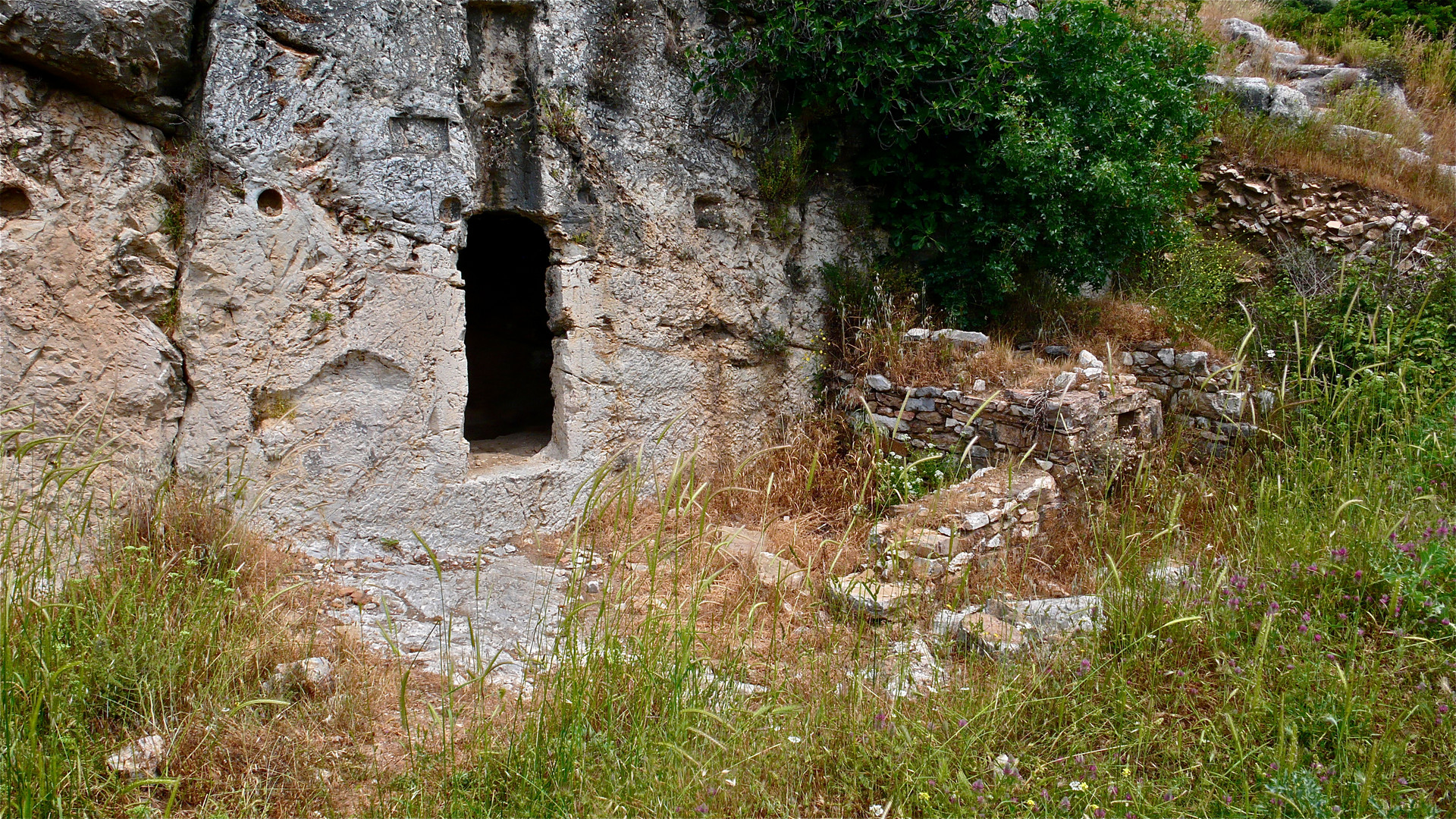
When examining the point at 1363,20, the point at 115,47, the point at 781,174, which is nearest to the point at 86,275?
the point at 115,47

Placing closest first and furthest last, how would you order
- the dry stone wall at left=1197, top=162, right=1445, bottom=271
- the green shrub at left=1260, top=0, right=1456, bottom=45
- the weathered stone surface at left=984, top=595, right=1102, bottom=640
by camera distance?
the weathered stone surface at left=984, top=595, right=1102, bottom=640 → the dry stone wall at left=1197, top=162, right=1445, bottom=271 → the green shrub at left=1260, top=0, right=1456, bottom=45

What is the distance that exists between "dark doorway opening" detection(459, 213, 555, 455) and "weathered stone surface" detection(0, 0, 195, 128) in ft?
13.4

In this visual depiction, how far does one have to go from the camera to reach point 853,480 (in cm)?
584

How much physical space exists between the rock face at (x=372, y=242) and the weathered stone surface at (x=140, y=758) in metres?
1.87

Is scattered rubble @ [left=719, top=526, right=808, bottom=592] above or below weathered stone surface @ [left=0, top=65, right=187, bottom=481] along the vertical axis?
below

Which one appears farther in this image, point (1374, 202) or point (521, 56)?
point (1374, 202)

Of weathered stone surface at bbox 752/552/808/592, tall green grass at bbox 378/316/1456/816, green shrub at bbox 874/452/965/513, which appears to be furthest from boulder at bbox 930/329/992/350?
tall green grass at bbox 378/316/1456/816

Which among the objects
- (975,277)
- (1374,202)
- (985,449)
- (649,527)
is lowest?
(649,527)

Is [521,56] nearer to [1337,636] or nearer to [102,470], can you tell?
[102,470]

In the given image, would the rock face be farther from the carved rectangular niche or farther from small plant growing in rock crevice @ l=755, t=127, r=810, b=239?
small plant growing in rock crevice @ l=755, t=127, r=810, b=239

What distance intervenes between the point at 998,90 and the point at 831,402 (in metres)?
2.49

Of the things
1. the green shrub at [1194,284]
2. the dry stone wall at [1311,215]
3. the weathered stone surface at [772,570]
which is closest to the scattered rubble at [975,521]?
the weathered stone surface at [772,570]

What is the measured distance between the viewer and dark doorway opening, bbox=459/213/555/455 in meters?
8.57

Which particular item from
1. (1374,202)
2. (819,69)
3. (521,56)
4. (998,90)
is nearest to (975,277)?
(998,90)
